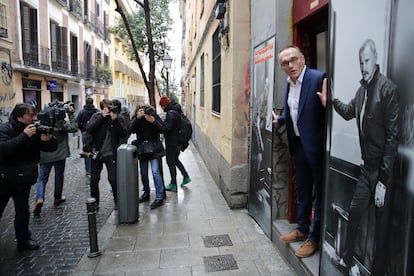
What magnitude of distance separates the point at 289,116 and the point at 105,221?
3415mm

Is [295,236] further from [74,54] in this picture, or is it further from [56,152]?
[74,54]

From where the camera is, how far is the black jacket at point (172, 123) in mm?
6410

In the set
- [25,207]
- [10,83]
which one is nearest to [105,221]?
[25,207]

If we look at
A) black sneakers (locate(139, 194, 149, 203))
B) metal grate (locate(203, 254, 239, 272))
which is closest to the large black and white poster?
Answer: metal grate (locate(203, 254, 239, 272))

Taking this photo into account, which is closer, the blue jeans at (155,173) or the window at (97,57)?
the blue jeans at (155,173)

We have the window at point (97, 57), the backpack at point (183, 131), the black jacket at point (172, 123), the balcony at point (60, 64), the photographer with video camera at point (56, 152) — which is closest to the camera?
the photographer with video camera at point (56, 152)

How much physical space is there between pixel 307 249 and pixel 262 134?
1.70m

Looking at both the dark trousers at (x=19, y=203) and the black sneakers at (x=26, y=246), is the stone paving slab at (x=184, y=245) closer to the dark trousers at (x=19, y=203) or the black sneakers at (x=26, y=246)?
the black sneakers at (x=26, y=246)

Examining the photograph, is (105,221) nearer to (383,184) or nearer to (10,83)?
(383,184)

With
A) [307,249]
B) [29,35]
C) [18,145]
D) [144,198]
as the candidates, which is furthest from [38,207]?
[29,35]

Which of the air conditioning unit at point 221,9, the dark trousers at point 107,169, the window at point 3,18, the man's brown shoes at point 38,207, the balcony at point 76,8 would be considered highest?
the balcony at point 76,8

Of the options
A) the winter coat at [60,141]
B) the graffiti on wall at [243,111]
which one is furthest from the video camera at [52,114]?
the graffiti on wall at [243,111]

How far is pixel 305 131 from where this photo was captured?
3.05 meters

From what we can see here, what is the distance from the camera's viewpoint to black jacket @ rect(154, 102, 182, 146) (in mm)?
6410
